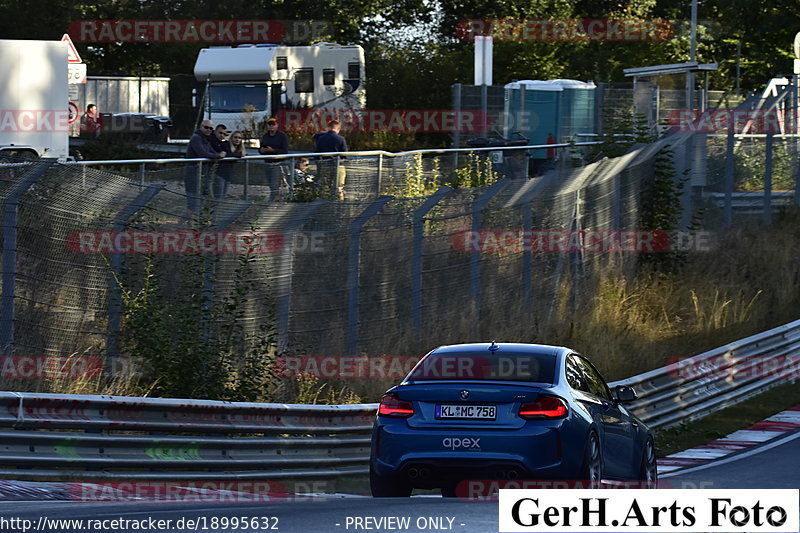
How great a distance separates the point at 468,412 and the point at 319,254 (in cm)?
563

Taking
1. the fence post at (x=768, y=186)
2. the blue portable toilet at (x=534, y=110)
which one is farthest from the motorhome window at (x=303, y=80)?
the fence post at (x=768, y=186)

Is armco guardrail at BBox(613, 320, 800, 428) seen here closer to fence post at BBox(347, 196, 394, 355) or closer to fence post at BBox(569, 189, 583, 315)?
fence post at BBox(569, 189, 583, 315)

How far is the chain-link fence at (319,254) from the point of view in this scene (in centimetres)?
1305

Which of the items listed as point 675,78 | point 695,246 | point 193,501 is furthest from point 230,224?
point 675,78

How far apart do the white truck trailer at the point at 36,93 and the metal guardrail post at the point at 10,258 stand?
17.9m

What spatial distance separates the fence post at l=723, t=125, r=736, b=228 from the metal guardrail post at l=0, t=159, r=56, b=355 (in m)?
18.1

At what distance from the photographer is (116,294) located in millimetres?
13695

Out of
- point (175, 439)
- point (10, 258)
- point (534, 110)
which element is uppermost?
point (534, 110)

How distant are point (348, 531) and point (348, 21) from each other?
→ 164ft

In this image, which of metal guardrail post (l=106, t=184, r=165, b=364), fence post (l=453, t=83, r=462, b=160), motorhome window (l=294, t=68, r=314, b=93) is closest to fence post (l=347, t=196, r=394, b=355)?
metal guardrail post (l=106, t=184, r=165, b=364)

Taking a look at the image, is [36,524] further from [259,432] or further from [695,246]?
[695,246]

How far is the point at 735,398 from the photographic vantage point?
20094 mm

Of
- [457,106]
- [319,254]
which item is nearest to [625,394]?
[319,254]

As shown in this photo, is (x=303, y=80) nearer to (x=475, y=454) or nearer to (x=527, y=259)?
(x=527, y=259)
